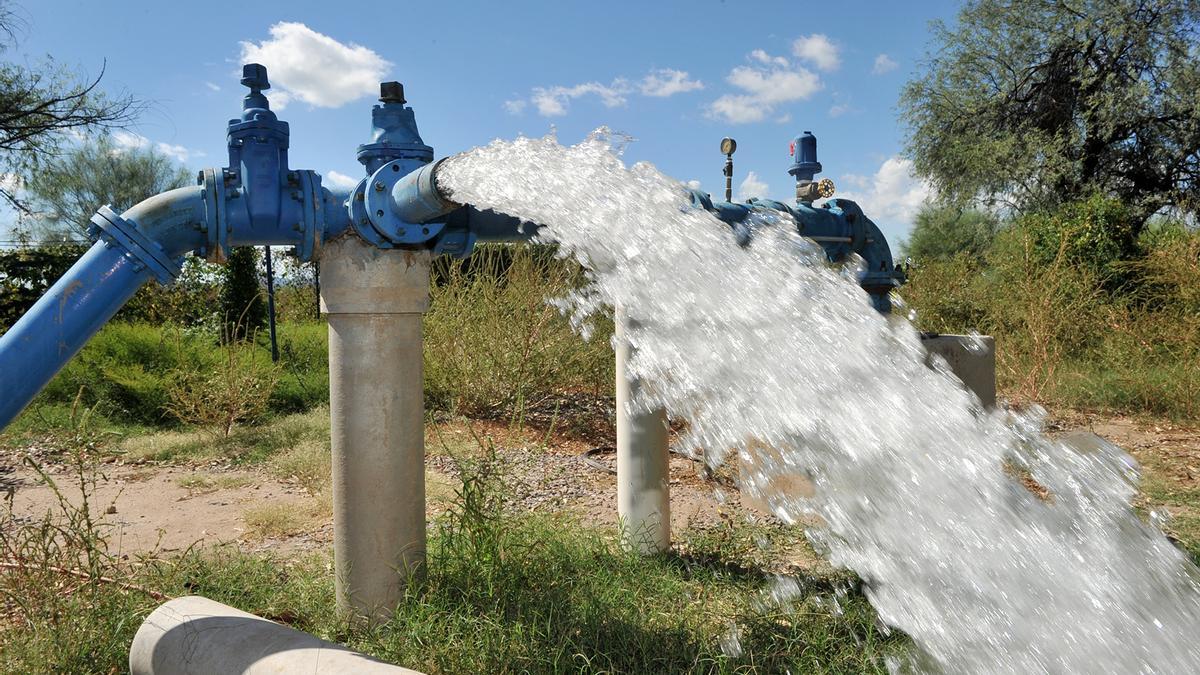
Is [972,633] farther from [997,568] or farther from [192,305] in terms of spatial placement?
[192,305]

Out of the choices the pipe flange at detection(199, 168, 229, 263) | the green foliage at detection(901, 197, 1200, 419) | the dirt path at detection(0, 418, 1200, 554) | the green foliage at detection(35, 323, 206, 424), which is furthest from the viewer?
the green foliage at detection(35, 323, 206, 424)

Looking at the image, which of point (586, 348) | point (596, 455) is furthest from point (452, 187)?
point (586, 348)

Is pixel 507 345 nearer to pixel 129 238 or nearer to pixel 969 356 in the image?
pixel 969 356

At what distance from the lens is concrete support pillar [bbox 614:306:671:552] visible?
340cm

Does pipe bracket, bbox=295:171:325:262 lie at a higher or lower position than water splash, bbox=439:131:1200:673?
higher

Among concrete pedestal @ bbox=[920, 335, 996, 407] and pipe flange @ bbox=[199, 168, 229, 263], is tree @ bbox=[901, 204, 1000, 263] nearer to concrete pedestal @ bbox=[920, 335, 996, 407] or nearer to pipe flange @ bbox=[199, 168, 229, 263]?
concrete pedestal @ bbox=[920, 335, 996, 407]

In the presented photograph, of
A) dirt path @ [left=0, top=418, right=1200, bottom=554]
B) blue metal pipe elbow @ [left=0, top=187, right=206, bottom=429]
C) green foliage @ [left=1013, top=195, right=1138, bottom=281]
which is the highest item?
green foliage @ [left=1013, top=195, right=1138, bottom=281]

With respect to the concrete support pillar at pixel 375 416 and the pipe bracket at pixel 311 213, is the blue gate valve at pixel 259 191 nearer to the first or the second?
the pipe bracket at pixel 311 213

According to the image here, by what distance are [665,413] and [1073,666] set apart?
6.91ft

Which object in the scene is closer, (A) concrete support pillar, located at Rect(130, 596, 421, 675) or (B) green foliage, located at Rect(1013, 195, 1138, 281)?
(A) concrete support pillar, located at Rect(130, 596, 421, 675)

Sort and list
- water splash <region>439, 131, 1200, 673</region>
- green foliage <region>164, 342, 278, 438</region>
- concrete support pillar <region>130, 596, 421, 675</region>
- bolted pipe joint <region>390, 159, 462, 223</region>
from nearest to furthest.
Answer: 1. water splash <region>439, 131, 1200, 673</region>
2. concrete support pillar <region>130, 596, 421, 675</region>
3. bolted pipe joint <region>390, 159, 462, 223</region>
4. green foliage <region>164, 342, 278, 438</region>

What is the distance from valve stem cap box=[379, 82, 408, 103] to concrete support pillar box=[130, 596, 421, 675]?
1.59 meters

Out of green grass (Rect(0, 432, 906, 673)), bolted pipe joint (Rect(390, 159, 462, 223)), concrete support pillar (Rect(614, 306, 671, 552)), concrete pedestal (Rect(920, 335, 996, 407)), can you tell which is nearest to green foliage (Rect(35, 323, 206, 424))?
green grass (Rect(0, 432, 906, 673))

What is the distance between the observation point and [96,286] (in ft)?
7.04
